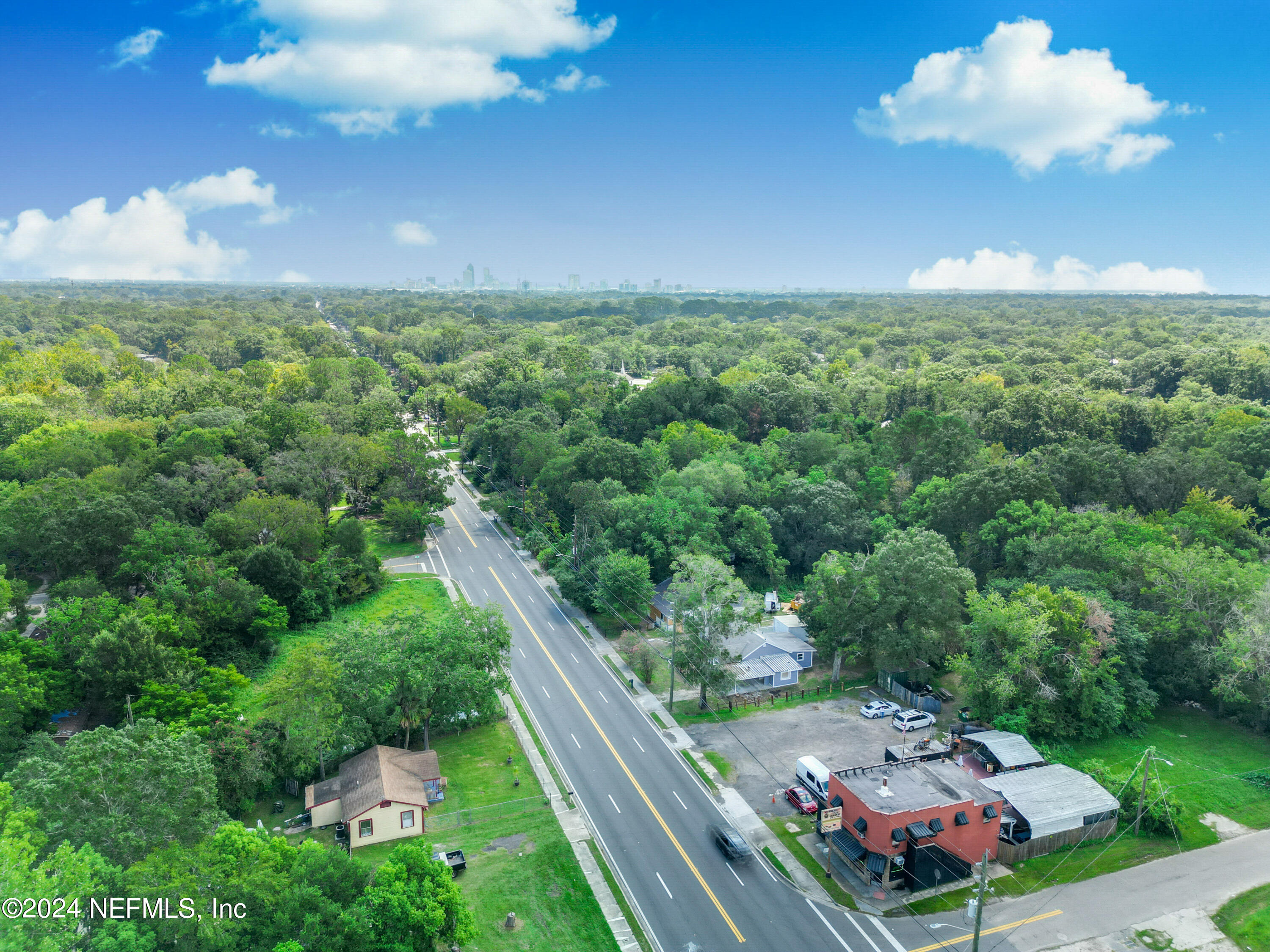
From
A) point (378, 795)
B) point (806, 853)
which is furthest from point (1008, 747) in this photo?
point (378, 795)

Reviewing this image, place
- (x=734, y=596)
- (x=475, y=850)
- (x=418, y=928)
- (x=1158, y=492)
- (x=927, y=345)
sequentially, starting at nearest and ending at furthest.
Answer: (x=418, y=928) < (x=475, y=850) < (x=734, y=596) < (x=1158, y=492) < (x=927, y=345)

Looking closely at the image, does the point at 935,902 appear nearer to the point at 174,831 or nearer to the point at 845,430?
the point at 174,831

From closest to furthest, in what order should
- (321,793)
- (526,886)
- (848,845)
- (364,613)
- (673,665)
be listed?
(526,886) → (848,845) → (321,793) → (673,665) → (364,613)

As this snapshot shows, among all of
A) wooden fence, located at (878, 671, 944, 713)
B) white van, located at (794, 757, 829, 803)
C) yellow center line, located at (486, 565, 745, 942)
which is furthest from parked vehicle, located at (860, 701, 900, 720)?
yellow center line, located at (486, 565, 745, 942)

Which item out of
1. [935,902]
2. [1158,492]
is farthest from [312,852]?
[1158,492]

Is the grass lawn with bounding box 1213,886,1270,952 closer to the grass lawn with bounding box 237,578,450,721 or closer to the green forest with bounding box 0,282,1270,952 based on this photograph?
the green forest with bounding box 0,282,1270,952

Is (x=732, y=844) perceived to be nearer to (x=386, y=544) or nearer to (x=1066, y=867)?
(x=1066, y=867)
